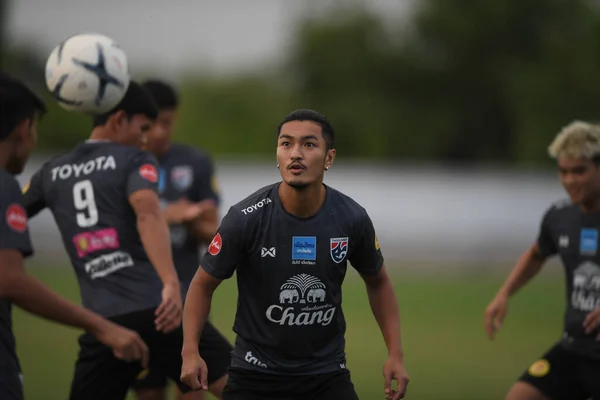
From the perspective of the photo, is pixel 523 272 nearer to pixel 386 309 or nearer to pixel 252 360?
pixel 386 309

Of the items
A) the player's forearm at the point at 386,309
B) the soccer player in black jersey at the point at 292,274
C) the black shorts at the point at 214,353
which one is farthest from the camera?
the black shorts at the point at 214,353

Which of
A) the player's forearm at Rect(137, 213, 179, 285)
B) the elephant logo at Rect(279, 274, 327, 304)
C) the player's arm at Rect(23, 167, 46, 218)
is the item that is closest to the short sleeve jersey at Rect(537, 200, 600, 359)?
the elephant logo at Rect(279, 274, 327, 304)

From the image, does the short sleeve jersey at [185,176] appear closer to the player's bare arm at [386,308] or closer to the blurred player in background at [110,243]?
the blurred player in background at [110,243]

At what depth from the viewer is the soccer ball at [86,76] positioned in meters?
6.49

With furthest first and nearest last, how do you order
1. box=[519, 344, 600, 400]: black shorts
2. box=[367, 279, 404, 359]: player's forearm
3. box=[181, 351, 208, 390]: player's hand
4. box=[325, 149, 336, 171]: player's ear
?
box=[519, 344, 600, 400]: black shorts → box=[367, 279, 404, 359]: player's forearm → box=[325, 149, 336, 171]: player's ear → box=[181, 351, 208, 390]: player's hand

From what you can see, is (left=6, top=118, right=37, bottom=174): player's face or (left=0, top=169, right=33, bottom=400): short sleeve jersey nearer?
(left=0, top=169, right=33, bottom=400): short sleeve jersey

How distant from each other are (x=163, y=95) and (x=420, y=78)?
3150cm

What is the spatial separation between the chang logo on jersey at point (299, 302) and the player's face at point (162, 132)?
3.21m

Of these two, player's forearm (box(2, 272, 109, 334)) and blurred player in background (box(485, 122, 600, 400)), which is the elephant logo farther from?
blurred player in background (box(485, 122, 600, 400))

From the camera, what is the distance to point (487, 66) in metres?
38.8

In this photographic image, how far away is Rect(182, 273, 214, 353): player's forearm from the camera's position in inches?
Result: 211

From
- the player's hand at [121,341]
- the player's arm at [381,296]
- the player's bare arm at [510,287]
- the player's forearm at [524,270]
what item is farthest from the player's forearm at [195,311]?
the player's forearm at [524,270]

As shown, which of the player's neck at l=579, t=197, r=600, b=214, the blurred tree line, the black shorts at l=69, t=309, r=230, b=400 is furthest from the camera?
the blurred tree line

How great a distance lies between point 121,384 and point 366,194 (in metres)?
17.1
